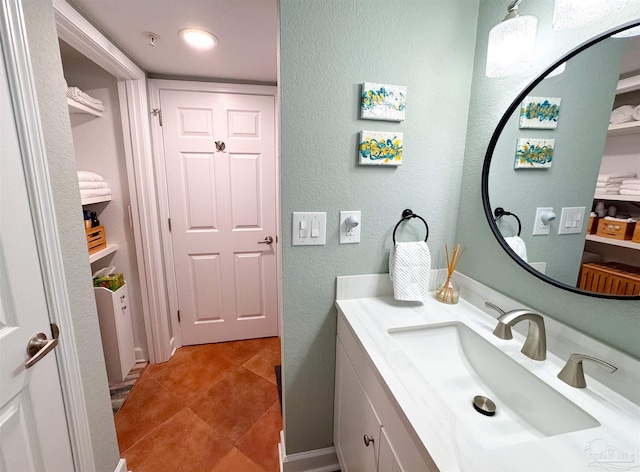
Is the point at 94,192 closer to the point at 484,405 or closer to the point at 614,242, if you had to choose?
the point at 484,405

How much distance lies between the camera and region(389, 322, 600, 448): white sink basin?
699mm

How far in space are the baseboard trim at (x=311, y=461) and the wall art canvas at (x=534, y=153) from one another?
4.76ft

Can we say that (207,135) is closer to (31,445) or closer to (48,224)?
(48,224)

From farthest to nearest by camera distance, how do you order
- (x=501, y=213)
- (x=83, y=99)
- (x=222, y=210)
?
1. (x=222, y=210)
2. (x=83, y=99)
3. (x=501, y=213)

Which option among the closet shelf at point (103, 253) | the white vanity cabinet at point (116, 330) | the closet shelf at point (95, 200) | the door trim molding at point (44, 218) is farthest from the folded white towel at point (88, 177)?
the door trim molding at point (44, 218)

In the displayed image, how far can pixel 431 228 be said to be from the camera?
1.21 m

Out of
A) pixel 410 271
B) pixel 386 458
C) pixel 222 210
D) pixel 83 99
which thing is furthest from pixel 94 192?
pixel 386 458

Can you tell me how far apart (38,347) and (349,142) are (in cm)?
121

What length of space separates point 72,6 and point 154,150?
80 cm

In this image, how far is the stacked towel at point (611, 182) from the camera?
69 cm

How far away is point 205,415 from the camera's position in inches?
64.8

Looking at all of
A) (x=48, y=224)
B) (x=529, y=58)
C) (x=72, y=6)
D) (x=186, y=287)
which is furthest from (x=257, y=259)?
(x=529, y=58)

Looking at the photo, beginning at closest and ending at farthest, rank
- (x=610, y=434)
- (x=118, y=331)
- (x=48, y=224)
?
(x=610, y=434)
(x=48, y=224)
(x=118, y=331)

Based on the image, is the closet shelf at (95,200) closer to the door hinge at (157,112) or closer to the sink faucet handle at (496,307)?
the door hinge at (157,112)
